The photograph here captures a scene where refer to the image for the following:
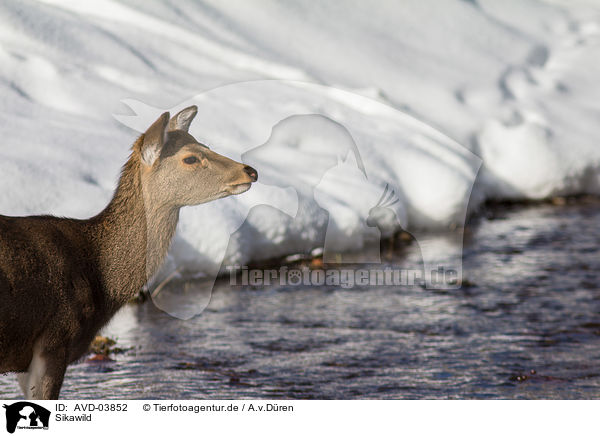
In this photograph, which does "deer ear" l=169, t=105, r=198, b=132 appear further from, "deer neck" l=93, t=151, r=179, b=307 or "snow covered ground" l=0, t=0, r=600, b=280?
"snow covered ground" l=0, t=0, r=600, b=280

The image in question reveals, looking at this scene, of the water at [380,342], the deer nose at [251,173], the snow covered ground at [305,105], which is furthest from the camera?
the snow covered ground at [305,105]

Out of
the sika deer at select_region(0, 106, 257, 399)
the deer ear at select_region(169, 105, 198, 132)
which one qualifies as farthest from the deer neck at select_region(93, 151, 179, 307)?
the deer ear at select_region(169, 105, 198, 132)

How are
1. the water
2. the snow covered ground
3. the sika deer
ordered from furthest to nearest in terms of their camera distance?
1. the snow covered ground
2. the water
3. the sika deer

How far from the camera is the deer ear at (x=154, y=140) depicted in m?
5.00

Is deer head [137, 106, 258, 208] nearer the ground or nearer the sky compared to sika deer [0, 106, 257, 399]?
nearer the sky

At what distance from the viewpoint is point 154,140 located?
5094 millimetres

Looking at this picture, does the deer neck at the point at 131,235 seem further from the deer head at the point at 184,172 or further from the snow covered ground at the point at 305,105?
the snow covered ground at the point at 305,105

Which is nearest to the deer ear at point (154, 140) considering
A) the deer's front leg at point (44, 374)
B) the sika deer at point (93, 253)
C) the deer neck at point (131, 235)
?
the sika deer at point (93, 253)
